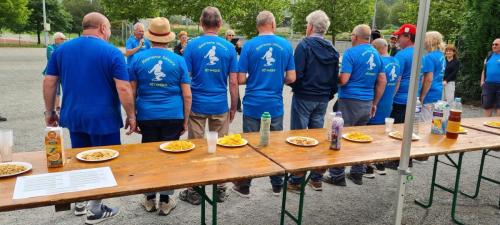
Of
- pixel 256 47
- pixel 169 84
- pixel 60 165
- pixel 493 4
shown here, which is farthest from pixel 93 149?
pixel 493 4

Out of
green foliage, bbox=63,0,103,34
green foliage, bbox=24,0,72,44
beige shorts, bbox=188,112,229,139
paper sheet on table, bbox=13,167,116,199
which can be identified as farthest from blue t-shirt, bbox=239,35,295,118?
green foliage, bbox=63,0,103,34

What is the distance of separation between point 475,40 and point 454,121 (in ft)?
28.2

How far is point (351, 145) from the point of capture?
306 centimetres

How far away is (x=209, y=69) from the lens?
3.59 metres

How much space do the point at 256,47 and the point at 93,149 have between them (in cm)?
181

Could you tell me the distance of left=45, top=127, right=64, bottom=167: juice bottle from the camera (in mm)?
2106

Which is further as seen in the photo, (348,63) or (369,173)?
(369,173)

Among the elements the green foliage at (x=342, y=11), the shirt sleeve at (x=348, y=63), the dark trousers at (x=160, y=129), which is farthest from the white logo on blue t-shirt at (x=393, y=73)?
the green foliage at (x=342, y=11)

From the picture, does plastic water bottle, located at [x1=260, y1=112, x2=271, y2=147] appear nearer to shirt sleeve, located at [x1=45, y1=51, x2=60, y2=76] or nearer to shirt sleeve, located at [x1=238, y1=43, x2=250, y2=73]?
shirt sleeve, located at [x1=238, y1=43, x2=250, y2=73]

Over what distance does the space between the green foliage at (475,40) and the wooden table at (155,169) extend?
997 centimetres

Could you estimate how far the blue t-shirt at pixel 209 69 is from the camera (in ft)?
11.6

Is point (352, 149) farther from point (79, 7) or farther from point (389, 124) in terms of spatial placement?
point (79, 7)

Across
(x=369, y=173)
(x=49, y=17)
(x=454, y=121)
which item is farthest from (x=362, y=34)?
(x=49, y=17)

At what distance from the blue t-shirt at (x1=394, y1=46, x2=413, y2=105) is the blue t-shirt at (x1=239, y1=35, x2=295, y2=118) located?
1580 millimetres
